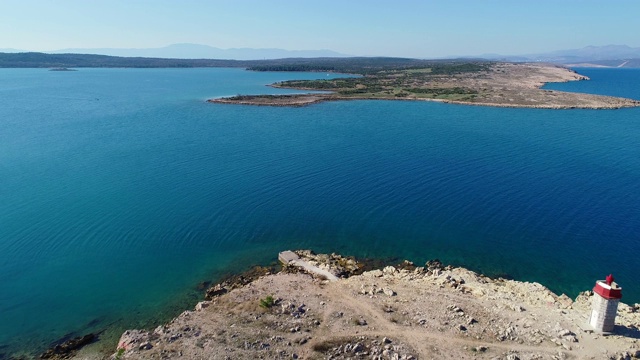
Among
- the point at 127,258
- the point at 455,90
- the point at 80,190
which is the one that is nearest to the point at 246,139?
the point at 80,190

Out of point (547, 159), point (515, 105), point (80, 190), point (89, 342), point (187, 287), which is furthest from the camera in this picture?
point (515, 105)

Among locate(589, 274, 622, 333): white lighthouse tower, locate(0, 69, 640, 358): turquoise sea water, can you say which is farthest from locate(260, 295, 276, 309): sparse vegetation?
locate(589, 274, 622, 333): white lighthouse tower

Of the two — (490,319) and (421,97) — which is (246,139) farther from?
(421,97)

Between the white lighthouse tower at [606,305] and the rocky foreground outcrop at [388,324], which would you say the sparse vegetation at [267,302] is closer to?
the rocky foreground outcrop at [388,324]

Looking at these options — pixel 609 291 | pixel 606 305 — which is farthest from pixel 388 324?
pixel 609 291

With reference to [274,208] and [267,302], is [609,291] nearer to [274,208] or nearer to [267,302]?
[267,302]

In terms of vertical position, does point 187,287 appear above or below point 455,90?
below

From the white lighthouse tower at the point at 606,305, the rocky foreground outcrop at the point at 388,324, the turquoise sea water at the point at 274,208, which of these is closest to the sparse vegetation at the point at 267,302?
the rocky foreground outcrop at the point at 388,324
